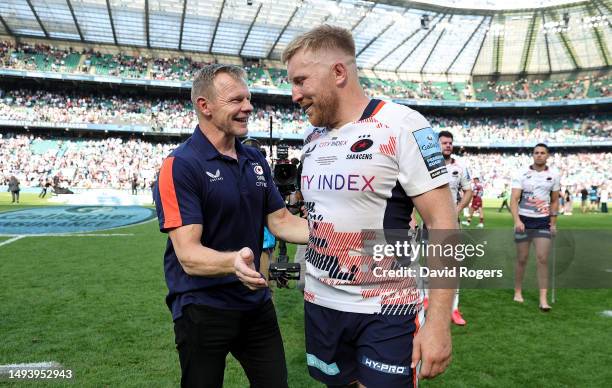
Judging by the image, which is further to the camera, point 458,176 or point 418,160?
point 458,176

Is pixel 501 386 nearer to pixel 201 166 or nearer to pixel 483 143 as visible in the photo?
pixel 201 166

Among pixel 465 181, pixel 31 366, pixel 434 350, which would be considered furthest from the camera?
pixel 465 181

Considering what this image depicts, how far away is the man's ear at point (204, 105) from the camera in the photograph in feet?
7.78

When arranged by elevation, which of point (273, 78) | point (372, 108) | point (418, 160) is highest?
point (273, 78)

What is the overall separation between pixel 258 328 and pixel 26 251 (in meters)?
9.74

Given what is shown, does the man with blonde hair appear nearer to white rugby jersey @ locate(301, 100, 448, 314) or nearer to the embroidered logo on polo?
white rugby jersey @ locate(301, 100, 448, 314)

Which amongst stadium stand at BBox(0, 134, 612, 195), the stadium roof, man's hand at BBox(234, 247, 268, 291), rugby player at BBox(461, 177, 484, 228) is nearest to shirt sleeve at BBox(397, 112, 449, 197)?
man's hand at BBox(234, 247, 268, 291)

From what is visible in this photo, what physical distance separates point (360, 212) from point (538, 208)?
207 inches

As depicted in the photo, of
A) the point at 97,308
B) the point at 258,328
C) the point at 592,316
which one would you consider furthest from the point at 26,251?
the point at 592,316

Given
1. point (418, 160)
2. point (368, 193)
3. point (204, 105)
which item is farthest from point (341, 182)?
point (204, 105)

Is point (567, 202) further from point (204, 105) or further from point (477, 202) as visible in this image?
point (204, 105)

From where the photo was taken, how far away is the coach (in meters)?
2.13

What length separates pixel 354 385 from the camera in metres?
1.99

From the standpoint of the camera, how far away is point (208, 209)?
2.26 meters
